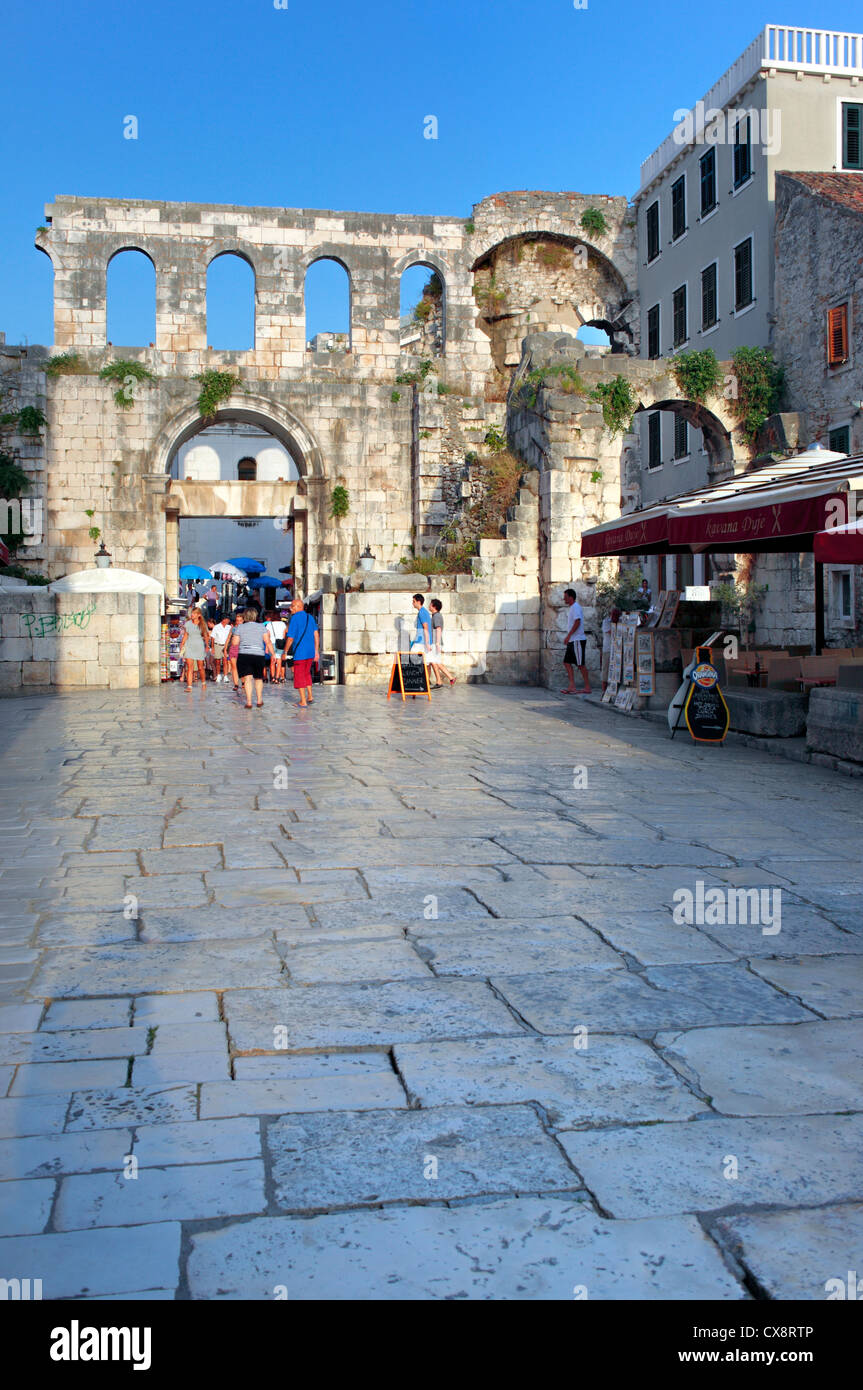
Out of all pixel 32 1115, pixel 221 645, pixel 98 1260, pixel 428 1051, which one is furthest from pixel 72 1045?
pixel 221 645

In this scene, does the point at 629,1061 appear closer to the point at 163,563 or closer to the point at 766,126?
the point at 163,563

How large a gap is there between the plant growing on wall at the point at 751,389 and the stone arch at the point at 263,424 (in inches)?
343

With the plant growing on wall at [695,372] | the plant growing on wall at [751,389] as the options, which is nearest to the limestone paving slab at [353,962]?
the plant growing on wall at [695,372]

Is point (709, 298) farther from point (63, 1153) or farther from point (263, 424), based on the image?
point (63, 1153)

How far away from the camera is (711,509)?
10797 millimetres

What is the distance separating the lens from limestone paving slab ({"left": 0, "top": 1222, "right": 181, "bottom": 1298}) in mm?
2340

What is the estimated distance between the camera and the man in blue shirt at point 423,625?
1634cm

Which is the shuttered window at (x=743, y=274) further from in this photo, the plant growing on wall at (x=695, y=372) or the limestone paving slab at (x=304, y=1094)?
the limestone paving slab at (x=304, y=1094)

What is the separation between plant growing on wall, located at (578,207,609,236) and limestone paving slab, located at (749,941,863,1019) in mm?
28117

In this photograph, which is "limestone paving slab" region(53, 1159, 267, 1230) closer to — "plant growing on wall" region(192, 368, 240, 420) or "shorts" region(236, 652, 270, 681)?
"shorts" region(236, 652, 270, 681)

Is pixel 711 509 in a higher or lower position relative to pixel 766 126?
lower

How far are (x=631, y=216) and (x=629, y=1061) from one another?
30456 millimetres

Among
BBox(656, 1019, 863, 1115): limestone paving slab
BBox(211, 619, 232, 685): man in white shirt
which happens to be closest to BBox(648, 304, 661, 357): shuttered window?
BBox(211, 619, 232, 685): man in white shirt

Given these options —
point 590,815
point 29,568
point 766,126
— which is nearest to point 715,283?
point 766,126
